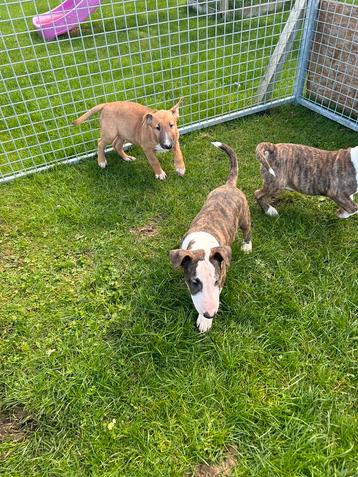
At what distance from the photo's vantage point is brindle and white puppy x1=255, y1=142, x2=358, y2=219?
3.47m

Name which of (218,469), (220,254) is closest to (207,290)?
(220,254)

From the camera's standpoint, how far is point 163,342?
2785 mm

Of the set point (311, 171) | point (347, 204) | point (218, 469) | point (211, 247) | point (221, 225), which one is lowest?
point (218, 469)

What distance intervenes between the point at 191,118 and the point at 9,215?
251cm

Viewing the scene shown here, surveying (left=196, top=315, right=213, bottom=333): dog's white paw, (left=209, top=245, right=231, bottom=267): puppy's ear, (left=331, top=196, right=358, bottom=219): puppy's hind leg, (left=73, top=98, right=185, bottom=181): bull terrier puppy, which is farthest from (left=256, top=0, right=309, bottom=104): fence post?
(left=196, top=315, right=213, bottom=333): dog's white paw

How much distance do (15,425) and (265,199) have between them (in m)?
2.66

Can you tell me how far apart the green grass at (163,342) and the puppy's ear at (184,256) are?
574 millimetres

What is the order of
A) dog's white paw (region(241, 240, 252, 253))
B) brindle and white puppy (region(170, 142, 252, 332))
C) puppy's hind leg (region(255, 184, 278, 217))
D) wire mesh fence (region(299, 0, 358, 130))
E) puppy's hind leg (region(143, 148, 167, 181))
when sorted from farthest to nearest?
wire mesh fence (region(299, 0, 358, 130)) → puppy's hind leg (region(143, 148, 167, 181)) → puppy's hind leg (region(255, 184, 278, 217)) → dog's white paw (region(241, 240, 252, 253)) → brindle and white puppy (region(170, 142, 252, 332))

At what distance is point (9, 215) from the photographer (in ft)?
13.0

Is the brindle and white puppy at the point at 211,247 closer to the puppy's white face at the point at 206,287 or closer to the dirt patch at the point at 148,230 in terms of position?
the puppy's white face at the point at 206,287

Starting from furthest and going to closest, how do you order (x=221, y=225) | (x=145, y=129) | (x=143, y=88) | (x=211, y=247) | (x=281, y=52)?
(x=143, y=88) → (x=281, y=52) → (x=145, y=129) → (x=221, y=225) → (x=211, y=247)

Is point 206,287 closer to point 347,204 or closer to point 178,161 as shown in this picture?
point 347,204

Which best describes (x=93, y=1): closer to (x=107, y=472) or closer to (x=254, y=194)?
(x=254, y=194)

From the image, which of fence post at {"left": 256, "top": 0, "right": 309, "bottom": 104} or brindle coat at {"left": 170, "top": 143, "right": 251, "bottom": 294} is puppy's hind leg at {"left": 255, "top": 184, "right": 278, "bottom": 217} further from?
fence post at {"left": 256, "top": 0, "right": 309, "bottom": 104}
